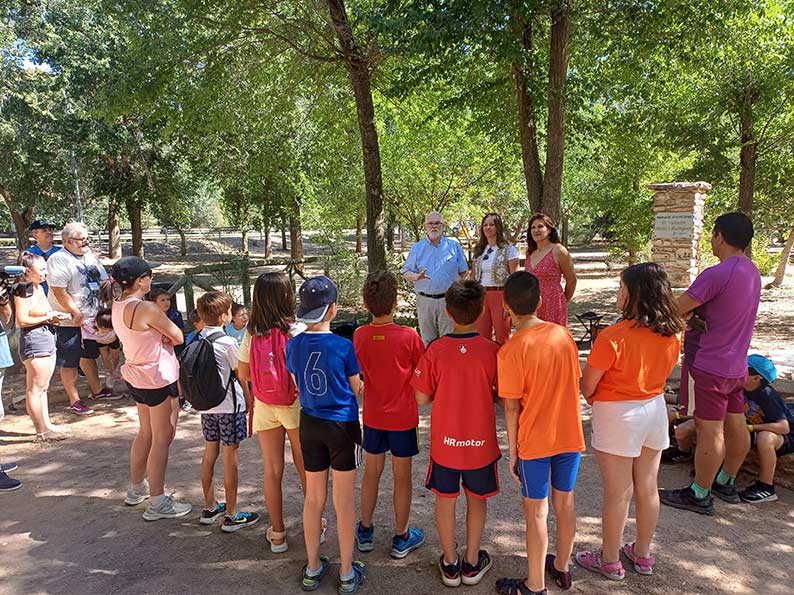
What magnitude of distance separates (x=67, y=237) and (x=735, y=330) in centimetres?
551

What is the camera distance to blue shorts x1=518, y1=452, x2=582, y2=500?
2.54 meters

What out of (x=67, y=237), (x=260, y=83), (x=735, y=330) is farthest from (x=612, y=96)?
(x=67, y=237)

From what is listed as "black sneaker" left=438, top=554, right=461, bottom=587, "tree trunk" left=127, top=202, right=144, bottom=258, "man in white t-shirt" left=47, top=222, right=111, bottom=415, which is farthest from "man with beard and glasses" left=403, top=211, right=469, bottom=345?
"tree trunk" left=127, top=202, right=144, bottom=258

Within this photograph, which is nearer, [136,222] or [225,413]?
[225,413]

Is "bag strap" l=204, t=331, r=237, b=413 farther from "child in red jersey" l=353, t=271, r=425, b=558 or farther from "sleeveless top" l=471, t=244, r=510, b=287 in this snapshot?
"sleeveless top" l=471, t=244, r=510, b=287

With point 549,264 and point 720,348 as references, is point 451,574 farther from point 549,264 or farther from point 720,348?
point 549,264

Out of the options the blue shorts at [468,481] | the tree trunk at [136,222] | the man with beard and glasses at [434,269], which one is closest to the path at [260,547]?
the blue shorts at [468,481]

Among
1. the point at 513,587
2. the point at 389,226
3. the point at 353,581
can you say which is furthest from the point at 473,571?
the point at 389,226

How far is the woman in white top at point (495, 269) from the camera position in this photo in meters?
5.26

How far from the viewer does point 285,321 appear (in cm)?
290

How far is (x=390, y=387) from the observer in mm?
2895

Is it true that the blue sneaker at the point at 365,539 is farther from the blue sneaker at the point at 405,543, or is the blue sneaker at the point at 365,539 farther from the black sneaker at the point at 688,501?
the black sneaker at the point at 688,501

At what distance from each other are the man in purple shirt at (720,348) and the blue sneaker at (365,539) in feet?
6.23

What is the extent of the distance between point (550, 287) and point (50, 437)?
15.3 feet
